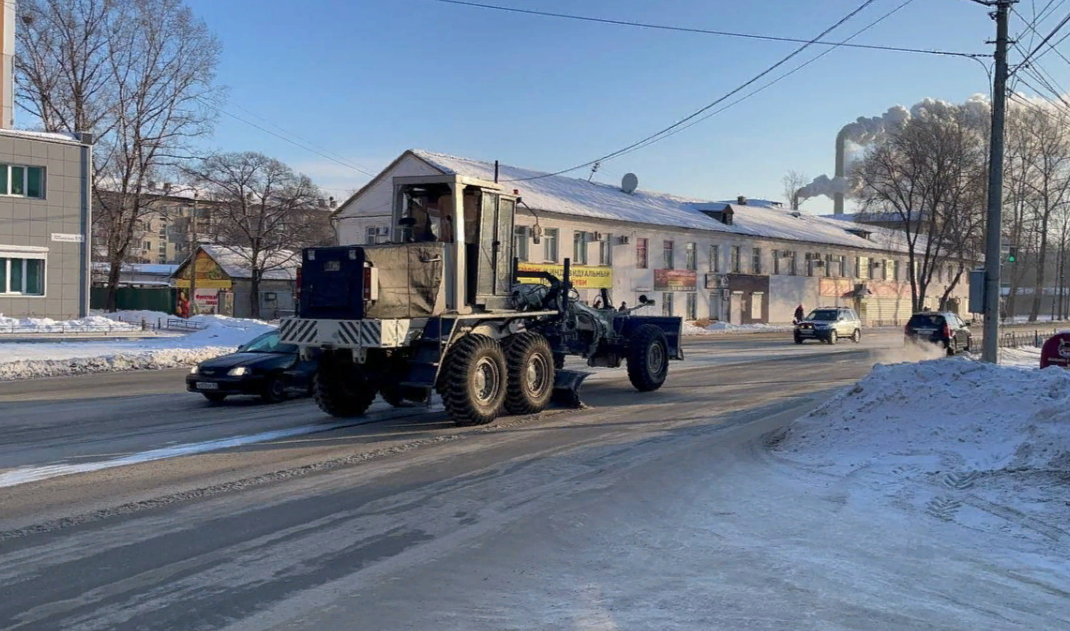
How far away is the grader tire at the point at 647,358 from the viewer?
631 inches

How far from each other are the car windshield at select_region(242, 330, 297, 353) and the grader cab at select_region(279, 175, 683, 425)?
2.37m

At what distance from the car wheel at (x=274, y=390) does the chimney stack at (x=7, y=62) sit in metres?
35.5

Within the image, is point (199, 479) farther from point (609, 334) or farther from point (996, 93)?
point (996, 93)

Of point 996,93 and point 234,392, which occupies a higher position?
point 996,93

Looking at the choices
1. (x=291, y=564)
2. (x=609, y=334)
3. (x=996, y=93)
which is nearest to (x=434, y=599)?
(x=291, y=564)

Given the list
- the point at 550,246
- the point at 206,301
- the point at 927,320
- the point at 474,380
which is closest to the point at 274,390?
the point at 474,380

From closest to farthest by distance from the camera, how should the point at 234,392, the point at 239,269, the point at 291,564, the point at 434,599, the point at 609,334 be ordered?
the point at 434,599
the point at 291,564
the point at 234,392
the point at 609,334
the point at 239,269

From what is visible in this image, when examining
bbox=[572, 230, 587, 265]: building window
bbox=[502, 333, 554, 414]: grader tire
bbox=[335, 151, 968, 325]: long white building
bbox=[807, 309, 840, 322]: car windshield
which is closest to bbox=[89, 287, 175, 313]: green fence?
bbox=[335, 151, 968, 325]: long white building

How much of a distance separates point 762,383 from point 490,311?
8.02 metres

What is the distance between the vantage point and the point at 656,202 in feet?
197

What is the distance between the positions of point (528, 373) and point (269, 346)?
5184mm

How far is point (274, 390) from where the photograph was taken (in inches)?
572

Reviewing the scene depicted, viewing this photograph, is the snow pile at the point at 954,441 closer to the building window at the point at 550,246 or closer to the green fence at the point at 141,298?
the building window at the point at 550,246

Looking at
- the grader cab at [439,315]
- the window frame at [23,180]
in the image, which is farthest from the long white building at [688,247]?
the grader cab at [439,315]
